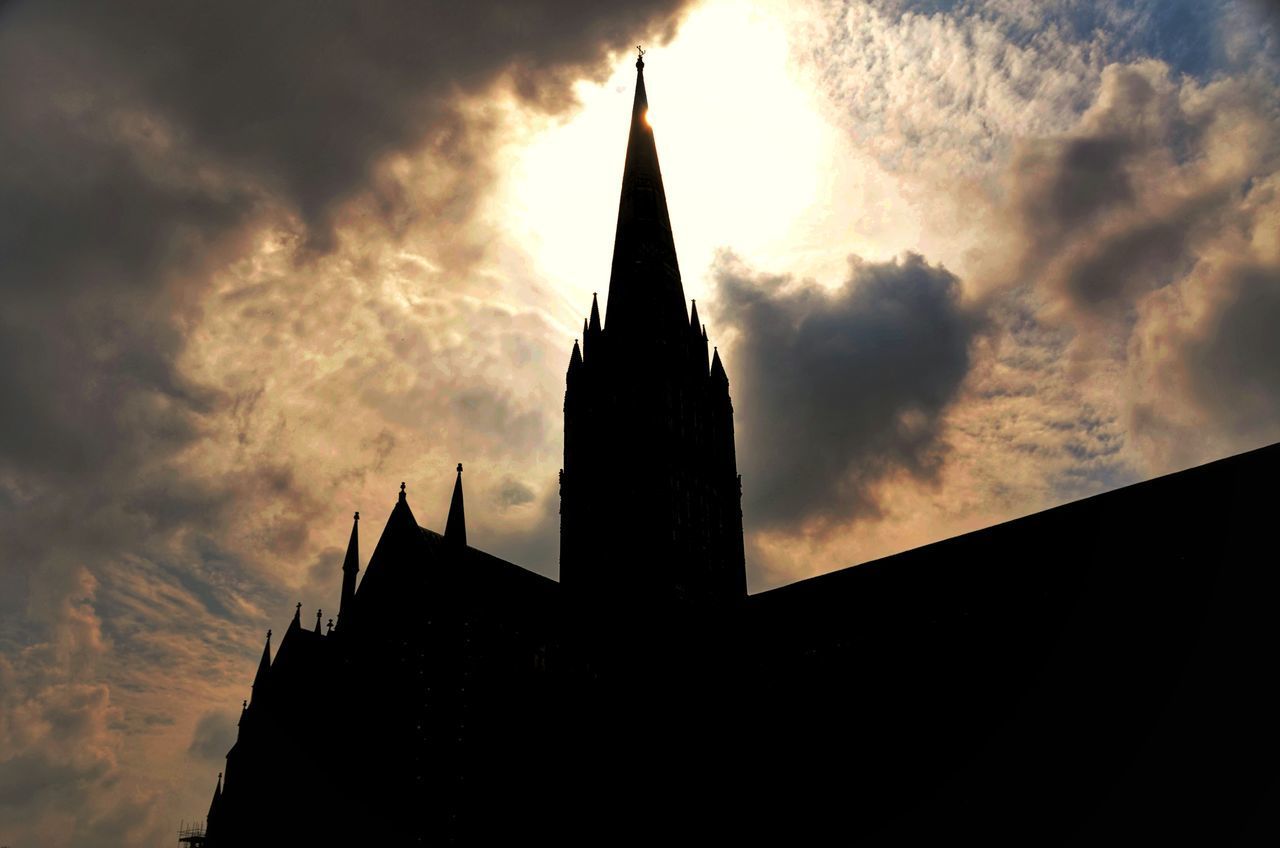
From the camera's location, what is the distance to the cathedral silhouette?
1009 inches

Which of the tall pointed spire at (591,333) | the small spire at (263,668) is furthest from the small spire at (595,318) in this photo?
the small spire at (263,668)

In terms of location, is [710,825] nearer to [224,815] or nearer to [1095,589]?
[1095,589]

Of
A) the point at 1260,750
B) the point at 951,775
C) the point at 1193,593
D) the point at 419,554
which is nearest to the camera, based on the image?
the point at 1260,750

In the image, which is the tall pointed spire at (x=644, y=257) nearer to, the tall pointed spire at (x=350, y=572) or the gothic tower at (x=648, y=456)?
the gothic tower at (x=648, y=456)

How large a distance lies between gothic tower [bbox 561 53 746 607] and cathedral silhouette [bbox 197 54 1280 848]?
5.9 inches

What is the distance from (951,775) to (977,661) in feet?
11.8

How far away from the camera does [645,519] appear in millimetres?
40219

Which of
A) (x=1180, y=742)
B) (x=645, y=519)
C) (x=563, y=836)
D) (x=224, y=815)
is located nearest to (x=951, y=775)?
(x=1180, y=742)

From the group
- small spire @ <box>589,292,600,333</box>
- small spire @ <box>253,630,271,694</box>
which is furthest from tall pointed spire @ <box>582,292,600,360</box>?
small spire @ <box>253,630,271,694</box>

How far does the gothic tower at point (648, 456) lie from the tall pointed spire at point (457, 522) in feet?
32.1

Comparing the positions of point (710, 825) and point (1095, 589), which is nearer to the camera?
point (1095, 589)

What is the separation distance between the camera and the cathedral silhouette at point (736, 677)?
1009 inches

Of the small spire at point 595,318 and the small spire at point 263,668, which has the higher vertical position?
the small spire at point 595,318

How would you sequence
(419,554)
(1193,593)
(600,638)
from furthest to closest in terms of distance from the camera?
(600,638)
(419,554)
(1193,593)
